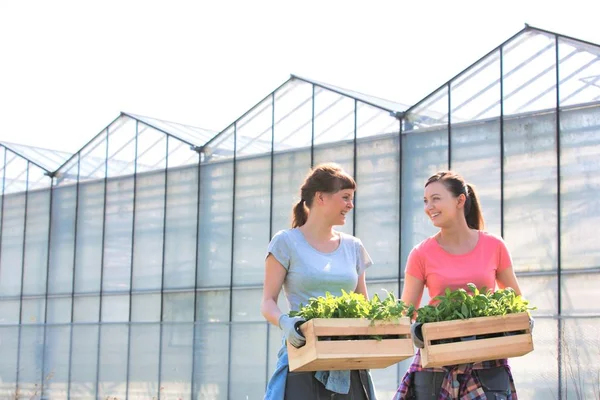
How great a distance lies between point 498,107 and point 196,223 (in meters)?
5.84

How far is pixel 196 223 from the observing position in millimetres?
16797

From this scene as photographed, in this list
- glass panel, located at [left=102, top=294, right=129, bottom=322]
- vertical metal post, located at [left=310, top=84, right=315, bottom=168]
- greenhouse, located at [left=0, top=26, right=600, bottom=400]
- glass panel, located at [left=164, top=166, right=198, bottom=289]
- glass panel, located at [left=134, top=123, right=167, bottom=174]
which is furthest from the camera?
glass panel, located at [left=102, top=294, right=129, bottom=322]

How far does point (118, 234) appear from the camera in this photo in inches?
710

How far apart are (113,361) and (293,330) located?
993cm

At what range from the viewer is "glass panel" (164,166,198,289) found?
55.1 ft

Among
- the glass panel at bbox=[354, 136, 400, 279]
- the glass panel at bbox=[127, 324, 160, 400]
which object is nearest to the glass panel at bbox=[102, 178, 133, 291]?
the glass panel at bbox=[127, 324, 160, 400]

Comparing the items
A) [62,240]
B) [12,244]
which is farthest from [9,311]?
[62,240]

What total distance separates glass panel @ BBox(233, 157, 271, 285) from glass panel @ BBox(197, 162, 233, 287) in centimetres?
19

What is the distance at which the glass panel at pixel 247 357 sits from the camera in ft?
38.6

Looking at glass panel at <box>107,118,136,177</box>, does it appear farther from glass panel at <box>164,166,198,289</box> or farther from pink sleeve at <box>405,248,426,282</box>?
pink sleeve at <box>405,248,426,282</box>

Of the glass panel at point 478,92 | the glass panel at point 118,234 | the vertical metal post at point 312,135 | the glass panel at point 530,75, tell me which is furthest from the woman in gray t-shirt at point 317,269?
the glass panel at point 118,234

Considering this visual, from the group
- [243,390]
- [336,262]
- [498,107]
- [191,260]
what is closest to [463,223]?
[336,262]

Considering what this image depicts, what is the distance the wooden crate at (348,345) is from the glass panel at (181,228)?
1265 centimetres

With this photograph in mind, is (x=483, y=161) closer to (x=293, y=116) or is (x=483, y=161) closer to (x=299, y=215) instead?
(x=293, y=116)
